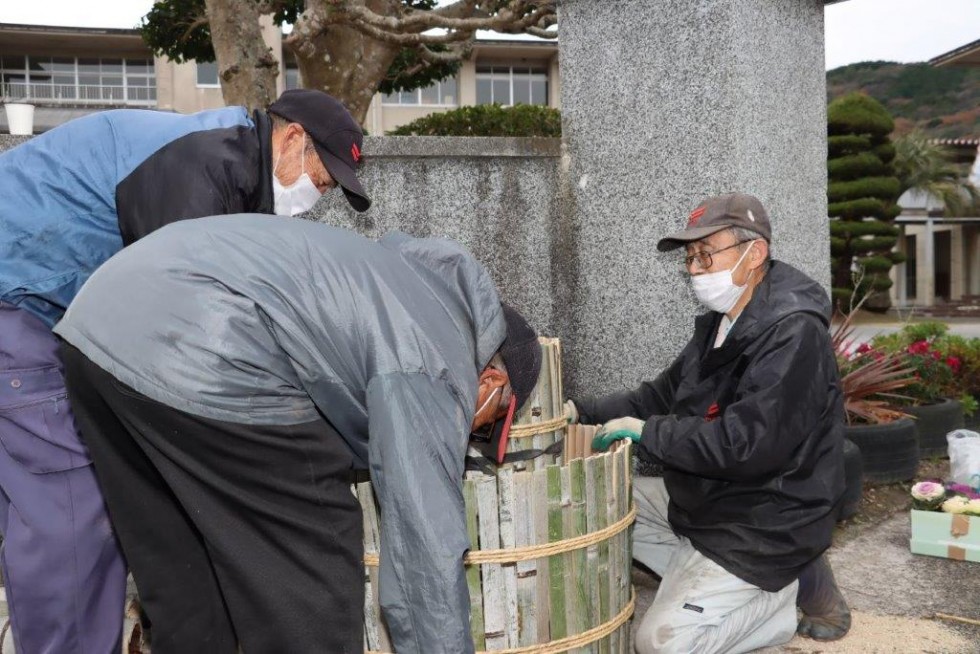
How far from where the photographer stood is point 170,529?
212 cm

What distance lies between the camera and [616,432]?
3.13 metres

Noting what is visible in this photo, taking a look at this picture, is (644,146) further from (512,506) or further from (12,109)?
(12,109)

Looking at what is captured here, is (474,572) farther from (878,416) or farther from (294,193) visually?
(878,416)

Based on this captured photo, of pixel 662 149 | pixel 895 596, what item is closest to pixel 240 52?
pixel 662 149

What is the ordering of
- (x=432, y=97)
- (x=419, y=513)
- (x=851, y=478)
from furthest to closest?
(x=432, y=97)
(x=851, y=478)
(x=419, y=513)

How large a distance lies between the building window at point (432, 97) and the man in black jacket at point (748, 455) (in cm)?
3174

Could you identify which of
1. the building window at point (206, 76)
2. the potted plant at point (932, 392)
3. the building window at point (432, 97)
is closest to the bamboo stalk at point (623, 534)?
the potted plant at point (932, 392)

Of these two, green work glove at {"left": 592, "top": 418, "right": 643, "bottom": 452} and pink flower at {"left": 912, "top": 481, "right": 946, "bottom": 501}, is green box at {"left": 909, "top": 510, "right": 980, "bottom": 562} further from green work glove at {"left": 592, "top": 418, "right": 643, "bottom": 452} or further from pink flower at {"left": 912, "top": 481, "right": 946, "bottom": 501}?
green work glove at {"left": 592, "top": 418, "right": 643, "bottom": 452}

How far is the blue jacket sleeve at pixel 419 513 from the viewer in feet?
5.58

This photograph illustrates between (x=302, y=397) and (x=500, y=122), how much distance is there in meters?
3.61

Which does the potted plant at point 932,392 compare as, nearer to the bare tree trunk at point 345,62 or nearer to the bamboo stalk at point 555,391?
the bamboo stalk at point 555,391

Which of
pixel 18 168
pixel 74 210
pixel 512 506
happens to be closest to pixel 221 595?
pixel 512 506

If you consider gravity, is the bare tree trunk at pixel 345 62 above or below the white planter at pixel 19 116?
above

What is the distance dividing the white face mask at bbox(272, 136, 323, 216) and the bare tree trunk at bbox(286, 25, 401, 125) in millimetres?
4902
